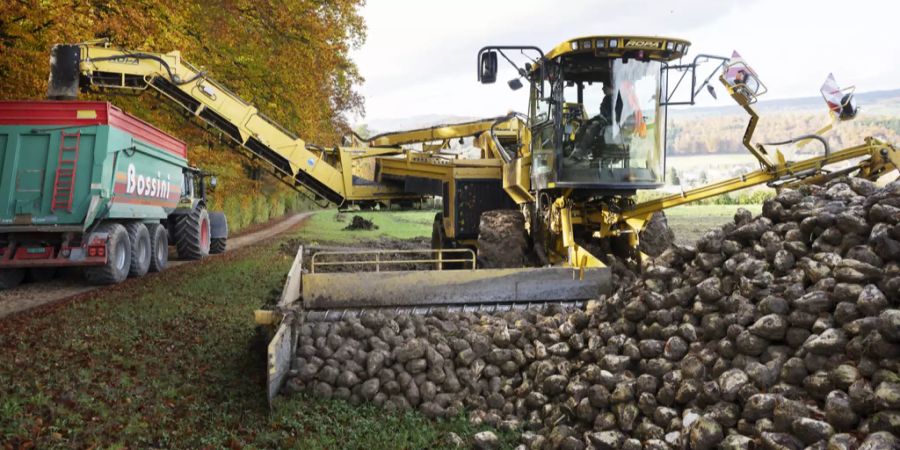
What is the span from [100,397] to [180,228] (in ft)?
34.9

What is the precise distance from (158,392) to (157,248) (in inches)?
332

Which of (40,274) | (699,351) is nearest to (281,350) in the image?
(699,351)

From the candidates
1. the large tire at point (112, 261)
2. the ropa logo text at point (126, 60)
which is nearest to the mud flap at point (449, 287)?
the large tire at point (112, 261)

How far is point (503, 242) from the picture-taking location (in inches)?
361

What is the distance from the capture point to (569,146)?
26.4 ft

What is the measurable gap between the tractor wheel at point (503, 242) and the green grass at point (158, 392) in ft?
9.71

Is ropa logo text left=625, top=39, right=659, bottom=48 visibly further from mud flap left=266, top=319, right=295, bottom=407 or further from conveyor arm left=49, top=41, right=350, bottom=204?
conveyor arm left=49, top=41, right=350, bottom=204

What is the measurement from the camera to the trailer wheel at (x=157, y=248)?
13.5m

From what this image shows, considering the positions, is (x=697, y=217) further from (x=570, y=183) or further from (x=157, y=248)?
(x=157, y=248)

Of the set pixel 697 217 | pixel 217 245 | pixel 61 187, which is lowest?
pixel 217 245

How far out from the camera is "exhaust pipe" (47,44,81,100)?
36.9 ft

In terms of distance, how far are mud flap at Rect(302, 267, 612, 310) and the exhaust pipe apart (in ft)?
22.9

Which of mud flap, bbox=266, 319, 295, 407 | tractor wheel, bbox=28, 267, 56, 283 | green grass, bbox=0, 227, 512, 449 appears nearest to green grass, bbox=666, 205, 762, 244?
green grass, bbox=0, 227, 512, 449

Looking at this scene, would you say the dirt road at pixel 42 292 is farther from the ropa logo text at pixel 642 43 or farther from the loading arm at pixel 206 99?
the ropa logo text at pixel 642 43
